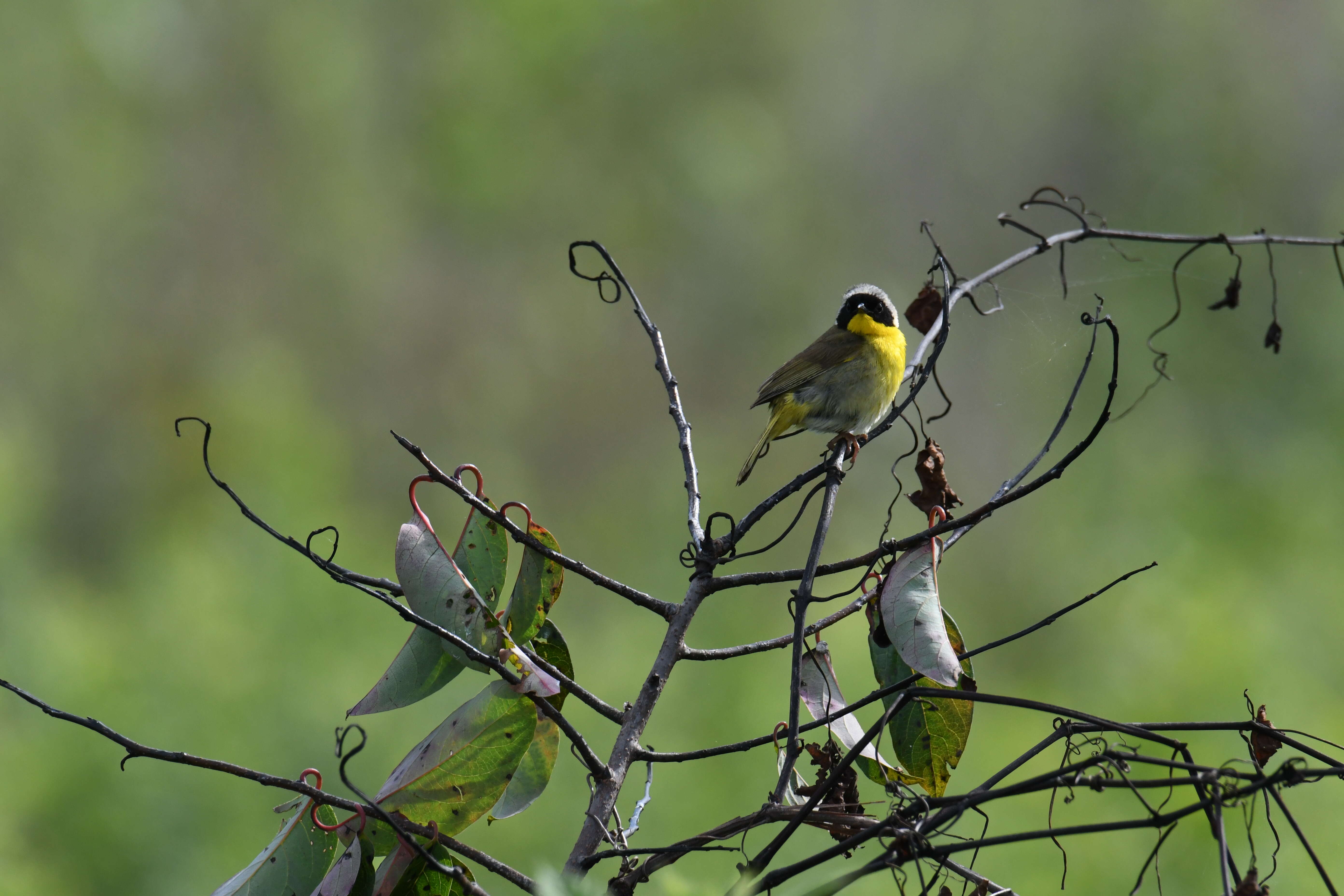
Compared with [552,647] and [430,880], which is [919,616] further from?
[430,880]

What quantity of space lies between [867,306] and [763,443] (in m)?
Result: 0.96

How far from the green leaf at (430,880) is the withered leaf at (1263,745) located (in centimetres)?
90

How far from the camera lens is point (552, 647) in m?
1.37

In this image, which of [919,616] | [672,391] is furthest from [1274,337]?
[672,391]

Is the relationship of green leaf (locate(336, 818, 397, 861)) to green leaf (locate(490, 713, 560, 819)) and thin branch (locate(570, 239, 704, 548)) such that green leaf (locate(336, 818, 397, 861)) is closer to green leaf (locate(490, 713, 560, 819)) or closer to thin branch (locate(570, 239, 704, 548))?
green leaf (locate(490, 713, 560, 819))

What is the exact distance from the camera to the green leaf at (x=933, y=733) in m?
1.27

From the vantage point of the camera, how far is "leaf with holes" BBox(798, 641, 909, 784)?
50.9 inches

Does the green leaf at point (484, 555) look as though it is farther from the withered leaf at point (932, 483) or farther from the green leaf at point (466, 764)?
the withered leaf at point (932, 483)

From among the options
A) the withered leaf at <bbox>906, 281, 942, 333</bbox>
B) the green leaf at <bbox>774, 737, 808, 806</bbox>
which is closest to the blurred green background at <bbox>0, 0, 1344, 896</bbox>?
the withered leaf at <bbox>906, 281, 942, 333</bbox>

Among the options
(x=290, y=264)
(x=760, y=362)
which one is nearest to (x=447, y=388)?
(x=290, y=264)

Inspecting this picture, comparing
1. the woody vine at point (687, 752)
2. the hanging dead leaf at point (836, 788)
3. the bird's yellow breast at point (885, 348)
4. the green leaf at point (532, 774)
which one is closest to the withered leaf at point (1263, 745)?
the woody vine at point (687, 752)

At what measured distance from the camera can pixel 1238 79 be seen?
48.8 ft

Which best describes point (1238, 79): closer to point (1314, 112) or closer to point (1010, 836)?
point (1314, 112)

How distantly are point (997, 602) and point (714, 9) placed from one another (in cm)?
1179
